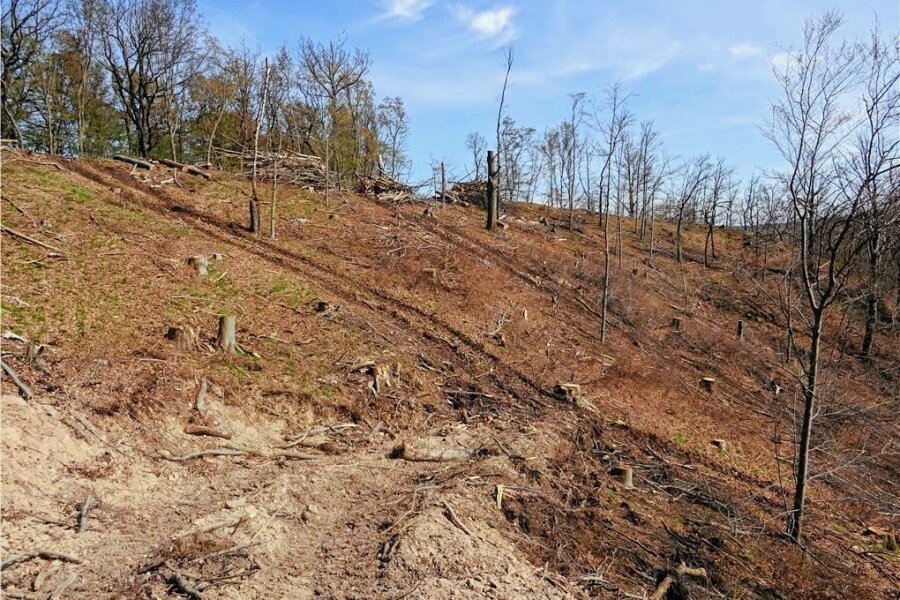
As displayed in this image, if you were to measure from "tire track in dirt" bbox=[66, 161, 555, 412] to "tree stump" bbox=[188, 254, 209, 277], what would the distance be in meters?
2.15

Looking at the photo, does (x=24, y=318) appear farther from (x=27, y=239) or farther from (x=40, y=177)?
(x=40, y=177)

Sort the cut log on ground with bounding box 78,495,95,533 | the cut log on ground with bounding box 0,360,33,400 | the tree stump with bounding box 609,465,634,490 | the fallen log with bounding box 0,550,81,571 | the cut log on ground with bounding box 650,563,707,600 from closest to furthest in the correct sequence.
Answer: the fallen log with bounding box 0,550,81,571 → the cut log on ground with bounding box 78,495,95,533 → the cut log on ground with bounding box 0,360,33,400 → the cut log on ground with bounding box 650,563,707,600 → the tree stump with bounding box 609,465,634,490

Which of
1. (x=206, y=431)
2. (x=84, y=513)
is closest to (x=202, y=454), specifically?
(x=206, y=431)

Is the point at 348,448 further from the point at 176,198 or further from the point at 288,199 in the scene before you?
the point at 288,199

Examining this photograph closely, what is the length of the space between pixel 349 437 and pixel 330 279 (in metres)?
6.18

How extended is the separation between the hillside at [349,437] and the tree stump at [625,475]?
0.11m

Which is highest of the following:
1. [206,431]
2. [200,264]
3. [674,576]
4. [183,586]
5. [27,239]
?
[27,239]

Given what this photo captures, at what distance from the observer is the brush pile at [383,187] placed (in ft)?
80.2

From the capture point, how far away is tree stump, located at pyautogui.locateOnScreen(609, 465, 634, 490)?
763 cm

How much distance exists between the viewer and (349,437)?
7.12 meters

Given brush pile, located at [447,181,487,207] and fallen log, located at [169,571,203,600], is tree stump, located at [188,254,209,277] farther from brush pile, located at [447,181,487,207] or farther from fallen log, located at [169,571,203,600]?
brush pile, located at [447,181,487,207]

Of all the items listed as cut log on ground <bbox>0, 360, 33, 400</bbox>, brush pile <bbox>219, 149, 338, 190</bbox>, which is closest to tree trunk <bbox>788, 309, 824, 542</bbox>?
cut log on ground <bbox>0, 360, 33, 400</bbox>

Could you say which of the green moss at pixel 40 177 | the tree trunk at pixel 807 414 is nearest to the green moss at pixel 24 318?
the green moss at pixel 40 177

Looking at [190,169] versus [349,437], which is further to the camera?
[190,169]
